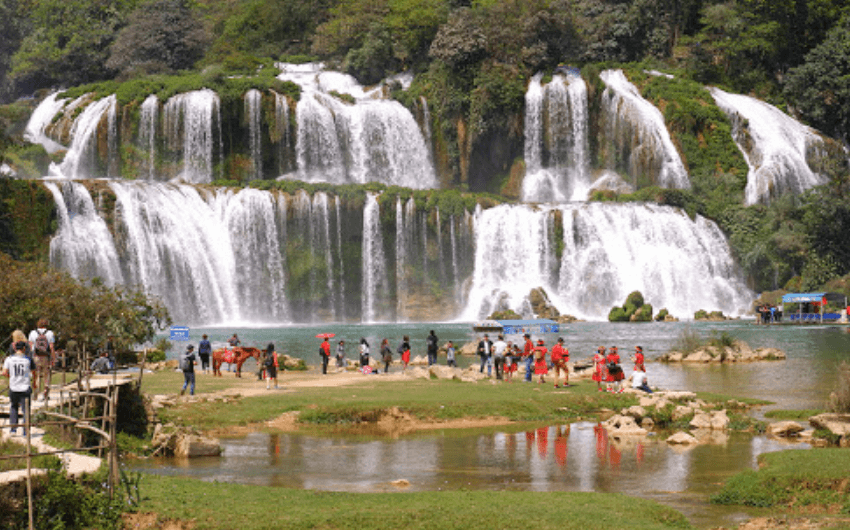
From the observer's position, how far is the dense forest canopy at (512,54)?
7494 centimetres

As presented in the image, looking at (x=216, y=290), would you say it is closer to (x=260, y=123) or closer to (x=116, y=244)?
(x=116, y=244)

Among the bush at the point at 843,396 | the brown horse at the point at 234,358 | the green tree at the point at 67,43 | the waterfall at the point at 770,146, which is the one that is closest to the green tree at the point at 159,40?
the green tree at the point at 67,43

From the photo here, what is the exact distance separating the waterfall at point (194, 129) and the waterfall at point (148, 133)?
0.80 meters

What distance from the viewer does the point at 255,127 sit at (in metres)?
79.3

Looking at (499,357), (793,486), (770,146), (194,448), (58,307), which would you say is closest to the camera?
(793,486)

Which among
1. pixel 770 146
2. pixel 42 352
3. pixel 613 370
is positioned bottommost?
pixel 613 370

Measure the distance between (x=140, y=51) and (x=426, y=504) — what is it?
87075mm

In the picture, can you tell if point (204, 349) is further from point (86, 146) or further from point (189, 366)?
point (86, 146)

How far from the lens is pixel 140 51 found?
94.7 m

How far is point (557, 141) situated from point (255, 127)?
23278mm

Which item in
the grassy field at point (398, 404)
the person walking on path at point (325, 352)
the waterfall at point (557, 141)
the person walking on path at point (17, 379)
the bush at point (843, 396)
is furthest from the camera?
the waterfall at point (557, 141)

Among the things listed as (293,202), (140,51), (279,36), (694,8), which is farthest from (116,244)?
(694,8)

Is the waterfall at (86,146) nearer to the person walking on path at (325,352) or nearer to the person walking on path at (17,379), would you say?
the person walking on path at (325,352)

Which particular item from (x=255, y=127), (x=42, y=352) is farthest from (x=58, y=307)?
(x=255, y=127)
